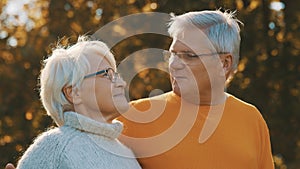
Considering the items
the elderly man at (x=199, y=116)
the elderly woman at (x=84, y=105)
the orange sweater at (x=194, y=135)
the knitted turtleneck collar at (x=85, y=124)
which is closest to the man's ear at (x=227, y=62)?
the elderly man at (x=199, y=116)

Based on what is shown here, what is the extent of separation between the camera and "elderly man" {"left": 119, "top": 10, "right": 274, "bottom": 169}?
11.3 feet

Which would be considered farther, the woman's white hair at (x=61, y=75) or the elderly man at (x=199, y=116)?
the elderly man at (x=199, y=116)

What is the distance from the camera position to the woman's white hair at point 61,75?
3051 millimetres

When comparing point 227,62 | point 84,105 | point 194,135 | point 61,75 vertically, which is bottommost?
point 194,135

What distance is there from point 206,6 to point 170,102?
5.73 meters

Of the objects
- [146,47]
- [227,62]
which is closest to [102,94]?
[227,62]

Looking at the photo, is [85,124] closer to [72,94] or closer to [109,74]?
[72,94]

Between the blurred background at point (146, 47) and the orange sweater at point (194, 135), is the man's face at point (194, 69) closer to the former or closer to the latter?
the orange sweater at point (194, 135)

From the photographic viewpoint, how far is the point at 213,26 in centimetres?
357

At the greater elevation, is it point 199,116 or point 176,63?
point 176,63

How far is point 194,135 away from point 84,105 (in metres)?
0.67

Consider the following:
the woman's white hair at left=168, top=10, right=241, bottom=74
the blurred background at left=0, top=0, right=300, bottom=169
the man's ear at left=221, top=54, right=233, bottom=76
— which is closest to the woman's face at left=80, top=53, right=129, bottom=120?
the woman's white hair at left=168, top=10, right=241, bottom=74

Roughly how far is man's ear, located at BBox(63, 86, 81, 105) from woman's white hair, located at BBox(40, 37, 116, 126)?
1cm

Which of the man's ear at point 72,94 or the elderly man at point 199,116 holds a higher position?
the man's ear at point 72,94
